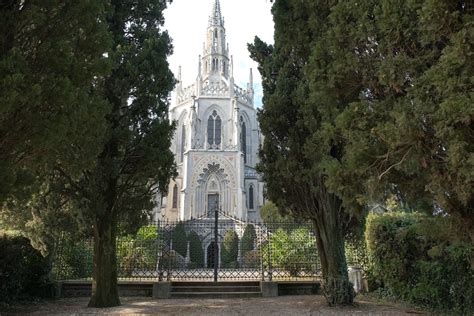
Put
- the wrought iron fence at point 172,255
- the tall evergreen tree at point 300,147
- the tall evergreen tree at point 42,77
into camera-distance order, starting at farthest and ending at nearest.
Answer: the wrought iron fence at point 172,255 → the tall evergreen tree at point 300,147 → the tall evergreen tree at point 42,77

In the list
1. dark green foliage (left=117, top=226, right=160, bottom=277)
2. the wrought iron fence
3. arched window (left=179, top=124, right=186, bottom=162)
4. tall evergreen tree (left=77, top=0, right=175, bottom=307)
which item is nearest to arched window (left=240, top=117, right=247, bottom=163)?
arched window (left=179, top=124, right=186, bottom=162)

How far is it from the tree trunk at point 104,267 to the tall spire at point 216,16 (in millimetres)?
42923

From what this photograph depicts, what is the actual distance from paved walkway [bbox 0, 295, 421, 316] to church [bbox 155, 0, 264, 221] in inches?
950

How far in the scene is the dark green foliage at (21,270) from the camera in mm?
9672

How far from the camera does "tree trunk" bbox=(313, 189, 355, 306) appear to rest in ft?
27.6

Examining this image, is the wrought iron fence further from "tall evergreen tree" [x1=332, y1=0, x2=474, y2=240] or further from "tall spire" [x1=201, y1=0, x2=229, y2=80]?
"tall spire" [x1=201, y1=0, x2=229, y2=80]

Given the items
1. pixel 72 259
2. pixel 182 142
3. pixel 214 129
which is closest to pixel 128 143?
pixel 72 259

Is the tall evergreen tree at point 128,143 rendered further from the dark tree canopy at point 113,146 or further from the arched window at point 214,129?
the arched window at point 214,129

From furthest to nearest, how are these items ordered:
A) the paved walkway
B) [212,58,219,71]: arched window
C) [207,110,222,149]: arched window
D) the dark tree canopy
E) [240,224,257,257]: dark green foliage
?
[212,58,219,71]: arched window, [207,110,222,149]: arched window, [240,224,257,257]: dark green foliage, the paved walkway, the dark tree canopy

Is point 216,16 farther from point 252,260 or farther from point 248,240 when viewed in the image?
point 252,260

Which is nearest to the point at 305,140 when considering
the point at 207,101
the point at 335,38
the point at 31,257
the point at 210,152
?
the point at 335,38

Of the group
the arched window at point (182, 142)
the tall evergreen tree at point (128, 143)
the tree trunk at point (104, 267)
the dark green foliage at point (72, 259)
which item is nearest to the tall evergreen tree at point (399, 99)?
the tall evergreen tree at point (128, 143)

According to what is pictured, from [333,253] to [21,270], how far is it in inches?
290

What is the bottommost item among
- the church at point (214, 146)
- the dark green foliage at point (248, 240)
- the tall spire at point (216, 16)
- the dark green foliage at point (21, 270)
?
the dark green foliage at point (21, 270)
